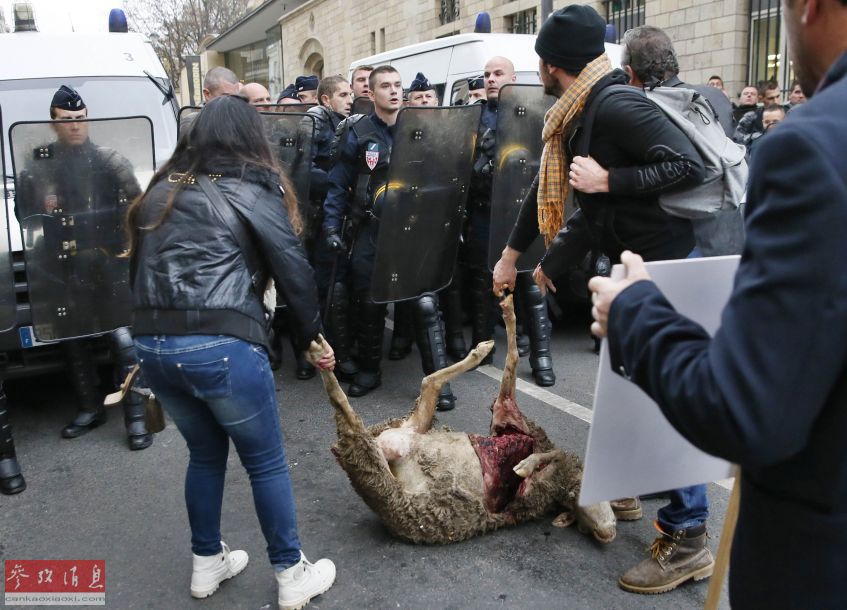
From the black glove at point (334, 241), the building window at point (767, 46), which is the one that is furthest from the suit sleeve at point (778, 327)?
the building window at point (767, 46)

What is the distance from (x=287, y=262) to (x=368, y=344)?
2.62 meters

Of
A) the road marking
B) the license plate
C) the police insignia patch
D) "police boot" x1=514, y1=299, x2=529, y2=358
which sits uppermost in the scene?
the police insignia patch

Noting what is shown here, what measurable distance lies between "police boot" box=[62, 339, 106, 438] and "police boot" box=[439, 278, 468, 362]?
2425 millimetres

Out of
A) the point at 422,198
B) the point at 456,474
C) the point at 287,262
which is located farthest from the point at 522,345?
the point at 287,262

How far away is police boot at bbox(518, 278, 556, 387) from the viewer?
5246 mm

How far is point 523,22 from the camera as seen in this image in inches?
749

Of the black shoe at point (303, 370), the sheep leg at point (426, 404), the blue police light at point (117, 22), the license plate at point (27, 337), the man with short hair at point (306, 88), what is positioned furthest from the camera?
the man with short hair at point (306, 88)

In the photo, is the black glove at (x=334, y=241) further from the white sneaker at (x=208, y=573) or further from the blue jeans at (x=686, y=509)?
the blue jeans at (x=686, y=509)

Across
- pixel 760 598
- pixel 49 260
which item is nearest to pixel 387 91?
pixel 49 260

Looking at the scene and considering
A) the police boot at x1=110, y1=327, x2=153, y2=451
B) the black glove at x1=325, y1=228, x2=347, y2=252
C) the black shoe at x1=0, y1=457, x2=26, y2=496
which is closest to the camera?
the black shoe at x1=0, y1=457, x2=26, y2=496

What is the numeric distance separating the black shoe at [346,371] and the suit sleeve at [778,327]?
170 inches

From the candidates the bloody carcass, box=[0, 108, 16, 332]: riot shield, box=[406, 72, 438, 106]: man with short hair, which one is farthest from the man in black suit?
box=[406, 72, 438, 106]: man with short hair

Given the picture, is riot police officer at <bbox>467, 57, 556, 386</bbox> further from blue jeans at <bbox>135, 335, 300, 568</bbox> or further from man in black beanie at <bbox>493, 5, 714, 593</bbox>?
blue jeans at <bbox>135, 335, 300, 568</bbox>

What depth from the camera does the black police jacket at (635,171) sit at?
8.42 feet
